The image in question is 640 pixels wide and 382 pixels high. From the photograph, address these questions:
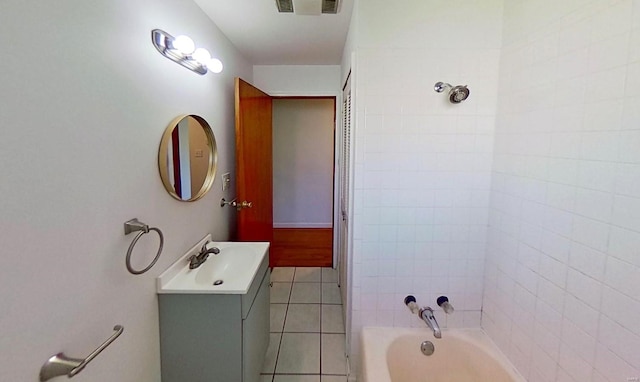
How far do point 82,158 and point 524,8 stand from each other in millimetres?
1980

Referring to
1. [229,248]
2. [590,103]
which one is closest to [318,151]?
[229,248]

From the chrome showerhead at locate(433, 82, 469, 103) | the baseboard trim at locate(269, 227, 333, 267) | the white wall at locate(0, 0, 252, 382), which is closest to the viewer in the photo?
the white wall at locate(0, 0, 252, 382)

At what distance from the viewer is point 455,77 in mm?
1755

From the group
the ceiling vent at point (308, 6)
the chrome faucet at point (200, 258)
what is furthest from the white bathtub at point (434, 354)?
the ceiling vent at point (308, 6)

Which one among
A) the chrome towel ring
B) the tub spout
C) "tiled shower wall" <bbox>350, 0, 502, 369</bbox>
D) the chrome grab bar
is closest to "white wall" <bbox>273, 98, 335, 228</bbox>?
"tiled shower wall" <bbox>350, 0, 502, 369</bbox>

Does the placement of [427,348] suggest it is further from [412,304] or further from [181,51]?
[181,51]

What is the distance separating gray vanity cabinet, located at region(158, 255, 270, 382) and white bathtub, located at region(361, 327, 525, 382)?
0.68 metres

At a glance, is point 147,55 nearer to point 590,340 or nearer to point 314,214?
point 590,340

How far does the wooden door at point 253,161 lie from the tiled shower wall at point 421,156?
3.32 feet

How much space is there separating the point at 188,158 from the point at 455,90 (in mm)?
1522

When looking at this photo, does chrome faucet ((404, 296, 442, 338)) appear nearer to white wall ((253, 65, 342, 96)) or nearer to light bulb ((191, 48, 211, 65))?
light bulb ((191, 48, 211, 65))

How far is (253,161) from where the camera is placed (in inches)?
106

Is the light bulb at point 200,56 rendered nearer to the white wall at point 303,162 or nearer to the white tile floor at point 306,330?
the white tile floor at point 306,330

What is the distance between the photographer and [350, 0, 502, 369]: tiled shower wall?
1717 millimetres
